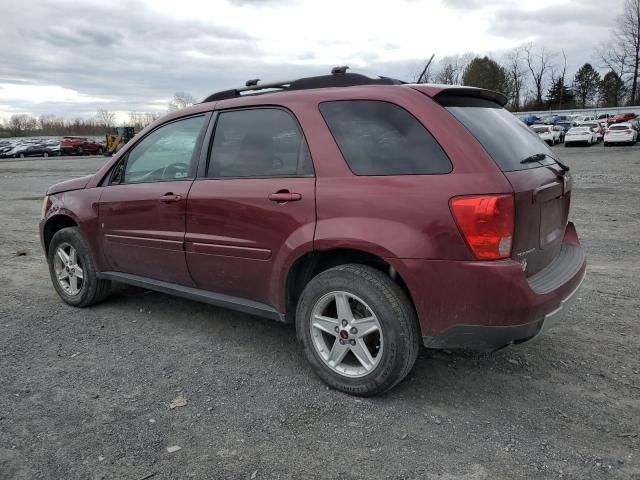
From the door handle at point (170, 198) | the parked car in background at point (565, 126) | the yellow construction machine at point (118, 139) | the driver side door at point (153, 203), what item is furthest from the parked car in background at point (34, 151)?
the door handle at point (170, 198)


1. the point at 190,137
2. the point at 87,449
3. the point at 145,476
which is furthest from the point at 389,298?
the point at 190,137

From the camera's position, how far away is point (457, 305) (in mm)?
2766

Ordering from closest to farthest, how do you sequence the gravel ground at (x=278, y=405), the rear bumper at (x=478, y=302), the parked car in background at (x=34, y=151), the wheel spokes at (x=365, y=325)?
the gravel ground at (x=278, y=405) → the rear bumper at (x=478, y=302) → the wheel spokes at (x=365, y=325) → the parked car in background at (x=34, y=151)

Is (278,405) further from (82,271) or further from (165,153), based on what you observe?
(82,271)

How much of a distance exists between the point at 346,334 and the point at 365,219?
704 millimetres

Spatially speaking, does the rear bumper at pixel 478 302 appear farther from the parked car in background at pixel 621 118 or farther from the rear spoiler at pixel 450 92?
the parked car in background at pixel 621 118

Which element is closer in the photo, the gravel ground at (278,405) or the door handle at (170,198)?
the gravel ground at (278,405)

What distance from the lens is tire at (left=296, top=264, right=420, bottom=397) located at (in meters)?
2.93

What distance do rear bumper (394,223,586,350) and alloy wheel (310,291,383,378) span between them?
1.04ft

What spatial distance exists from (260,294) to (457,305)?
1.36 metres

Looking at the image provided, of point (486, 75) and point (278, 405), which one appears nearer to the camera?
point (278, 405)

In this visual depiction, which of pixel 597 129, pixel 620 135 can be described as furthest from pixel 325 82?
pixel 597 129

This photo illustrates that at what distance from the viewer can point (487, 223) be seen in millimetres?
2637

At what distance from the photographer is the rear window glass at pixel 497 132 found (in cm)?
288
